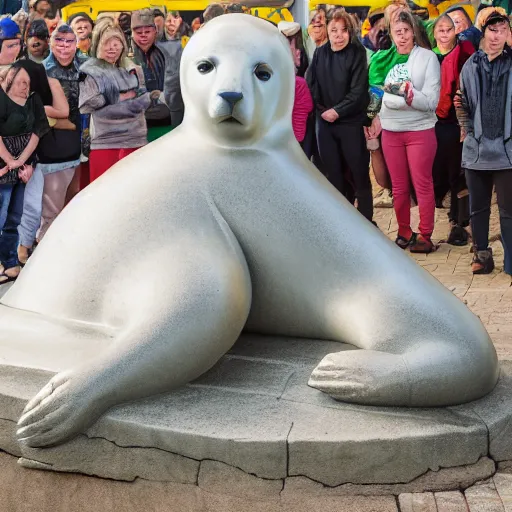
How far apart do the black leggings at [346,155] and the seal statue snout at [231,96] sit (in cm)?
422

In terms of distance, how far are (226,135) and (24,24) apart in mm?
5282

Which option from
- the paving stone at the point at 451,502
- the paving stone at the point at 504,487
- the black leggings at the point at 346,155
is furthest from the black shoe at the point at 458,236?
the paving stone at the point at 451,502

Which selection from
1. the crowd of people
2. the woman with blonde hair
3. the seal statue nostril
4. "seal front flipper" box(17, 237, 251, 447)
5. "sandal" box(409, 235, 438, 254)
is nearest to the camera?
"seal front flipper" box(17, 237, 251, 447)

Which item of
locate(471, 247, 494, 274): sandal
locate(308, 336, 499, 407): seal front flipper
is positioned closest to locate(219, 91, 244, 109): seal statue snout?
locate(308, 336, 499, 407): seal front flipper

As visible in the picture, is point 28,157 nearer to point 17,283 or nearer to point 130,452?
point 17,283

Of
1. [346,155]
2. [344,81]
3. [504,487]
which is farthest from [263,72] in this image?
[346,155]

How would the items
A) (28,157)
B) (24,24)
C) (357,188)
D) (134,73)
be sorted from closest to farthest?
(28,157) < (134,73) < (357,188) < (24,24)

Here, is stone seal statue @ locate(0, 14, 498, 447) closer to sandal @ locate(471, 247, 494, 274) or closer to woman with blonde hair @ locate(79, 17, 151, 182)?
woman with blonde hair @ locate(79, 17, 151, 182)

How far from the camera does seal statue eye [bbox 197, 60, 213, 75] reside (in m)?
3.58

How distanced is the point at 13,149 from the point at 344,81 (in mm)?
2600

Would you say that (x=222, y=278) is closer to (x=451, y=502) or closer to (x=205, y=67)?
(x=205, y=67)

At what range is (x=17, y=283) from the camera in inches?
152

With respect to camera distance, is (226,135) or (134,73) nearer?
(226,135)

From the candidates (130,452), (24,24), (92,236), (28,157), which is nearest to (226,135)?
(92,236)
